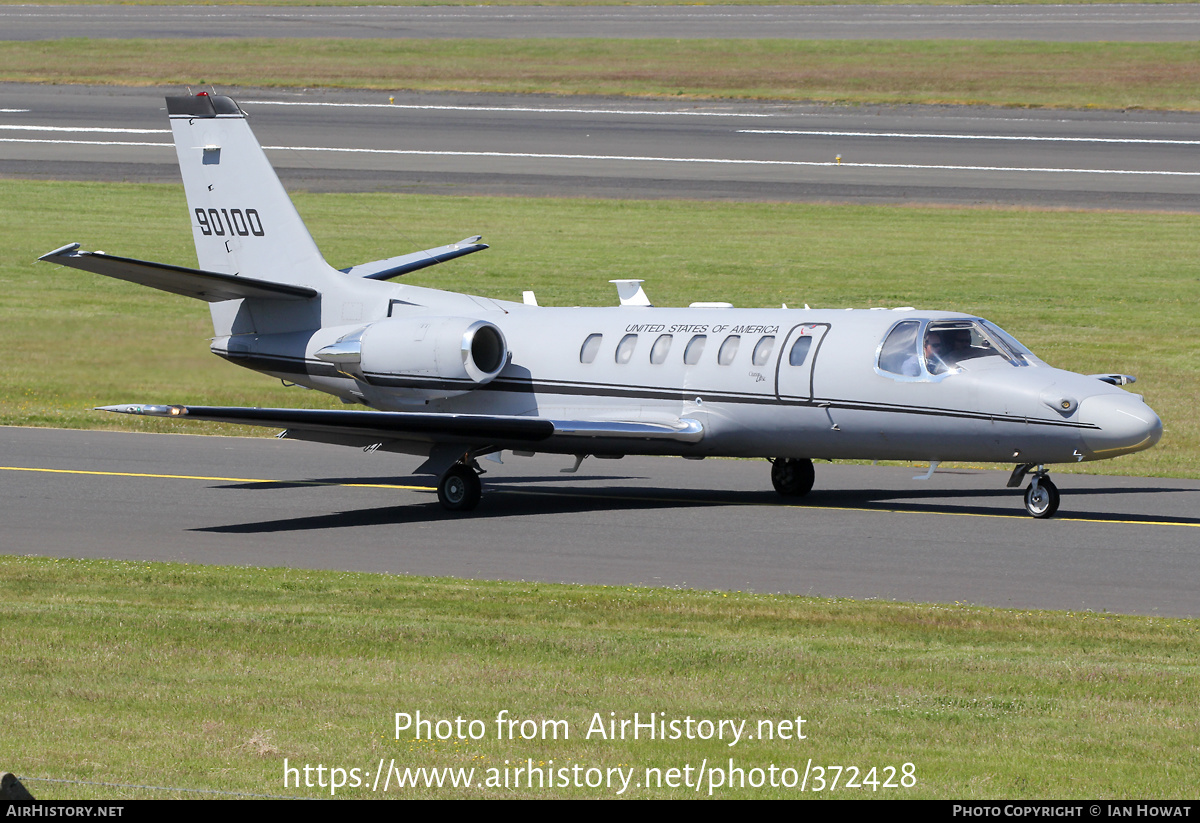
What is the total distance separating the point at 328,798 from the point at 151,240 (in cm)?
3521

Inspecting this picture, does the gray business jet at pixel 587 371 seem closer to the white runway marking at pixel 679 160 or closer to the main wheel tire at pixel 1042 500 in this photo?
the main wheel tire at pixel 1042 500

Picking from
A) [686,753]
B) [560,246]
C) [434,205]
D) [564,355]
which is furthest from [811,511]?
[434,205]

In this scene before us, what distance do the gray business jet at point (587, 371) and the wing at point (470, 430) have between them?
0.03 metres

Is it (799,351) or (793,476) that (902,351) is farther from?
(793,476)

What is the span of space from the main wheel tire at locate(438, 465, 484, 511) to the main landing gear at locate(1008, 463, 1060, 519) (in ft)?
21.2

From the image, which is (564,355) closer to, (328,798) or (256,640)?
(256,640)

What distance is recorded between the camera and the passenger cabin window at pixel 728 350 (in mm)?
19500

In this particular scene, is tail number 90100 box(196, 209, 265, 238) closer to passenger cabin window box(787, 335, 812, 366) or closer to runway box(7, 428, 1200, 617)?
runway box(7, 428, 1200, 617)

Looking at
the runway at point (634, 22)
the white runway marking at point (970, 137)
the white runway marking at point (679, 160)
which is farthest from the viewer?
the runway at point (634, 22)

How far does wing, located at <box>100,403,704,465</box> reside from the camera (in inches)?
749

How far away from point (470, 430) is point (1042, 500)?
6.75 m

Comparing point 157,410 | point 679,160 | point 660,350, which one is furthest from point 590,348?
point 679,160

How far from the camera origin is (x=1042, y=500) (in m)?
18.3

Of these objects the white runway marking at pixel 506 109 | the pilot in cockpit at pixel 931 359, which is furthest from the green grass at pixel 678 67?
the pilot in cockpit at pixel 931 359
